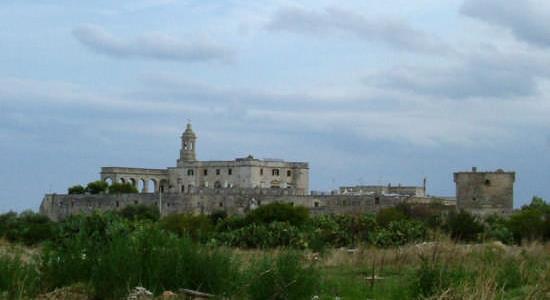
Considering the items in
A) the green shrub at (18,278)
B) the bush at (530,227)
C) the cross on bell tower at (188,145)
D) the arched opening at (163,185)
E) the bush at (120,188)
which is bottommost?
the green shrub at (18,278)

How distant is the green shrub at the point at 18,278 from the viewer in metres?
8.96

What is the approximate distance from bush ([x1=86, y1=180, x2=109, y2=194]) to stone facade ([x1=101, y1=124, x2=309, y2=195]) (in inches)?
277

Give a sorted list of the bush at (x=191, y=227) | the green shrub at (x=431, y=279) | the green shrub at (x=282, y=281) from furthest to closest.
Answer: the bush at (x=191, y=227) → the green shrub at (x=431, y=279) → the green shrub at (x=282, y=281)

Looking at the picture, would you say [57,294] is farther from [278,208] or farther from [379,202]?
[379,202]

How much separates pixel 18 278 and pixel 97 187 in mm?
73589

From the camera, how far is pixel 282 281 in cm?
888

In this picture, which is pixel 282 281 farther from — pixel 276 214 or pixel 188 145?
pixel 188 145

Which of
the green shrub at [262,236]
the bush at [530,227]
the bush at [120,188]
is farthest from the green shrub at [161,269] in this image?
the bush at [120,188]

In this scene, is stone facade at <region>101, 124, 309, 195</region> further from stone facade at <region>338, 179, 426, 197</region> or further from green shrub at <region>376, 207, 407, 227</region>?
green shrub at <region>376, 207, 407, 227</region>

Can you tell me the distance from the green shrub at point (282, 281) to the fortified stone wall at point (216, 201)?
54.4 m

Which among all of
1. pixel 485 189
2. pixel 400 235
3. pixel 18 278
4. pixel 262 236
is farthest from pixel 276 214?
pixel 18 278

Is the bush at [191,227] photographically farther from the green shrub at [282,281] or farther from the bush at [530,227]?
the bush at [530,227]

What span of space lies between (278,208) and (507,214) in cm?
1465

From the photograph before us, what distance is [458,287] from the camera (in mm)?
8344
